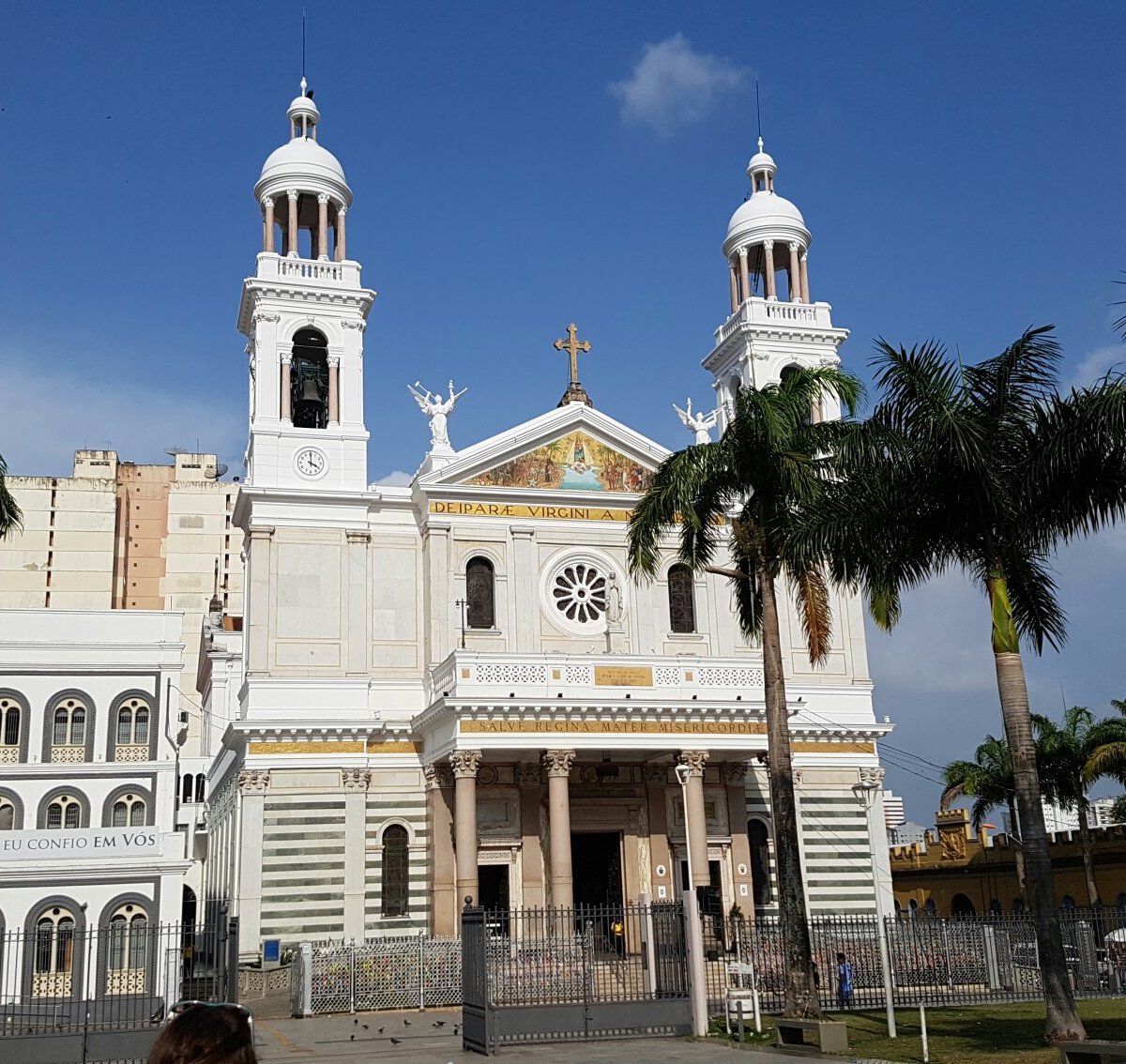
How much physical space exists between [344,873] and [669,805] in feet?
32.0

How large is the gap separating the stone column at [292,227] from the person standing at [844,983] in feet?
88.9

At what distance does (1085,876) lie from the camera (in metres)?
45.0

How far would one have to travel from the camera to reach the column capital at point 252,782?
3809 centimetres

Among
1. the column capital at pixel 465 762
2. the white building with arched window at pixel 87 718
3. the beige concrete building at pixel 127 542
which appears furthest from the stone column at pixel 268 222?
the beige concrete building at pixel 127 542

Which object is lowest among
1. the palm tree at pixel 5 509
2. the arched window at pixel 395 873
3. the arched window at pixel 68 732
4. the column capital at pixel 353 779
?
the arched window at pixel 395 873

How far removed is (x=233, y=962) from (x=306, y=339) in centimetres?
1898

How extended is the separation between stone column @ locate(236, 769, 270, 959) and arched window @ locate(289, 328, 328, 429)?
1111 centimetres

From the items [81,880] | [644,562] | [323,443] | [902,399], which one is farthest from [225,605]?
[902,399]

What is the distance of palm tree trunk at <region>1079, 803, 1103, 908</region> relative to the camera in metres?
43.5

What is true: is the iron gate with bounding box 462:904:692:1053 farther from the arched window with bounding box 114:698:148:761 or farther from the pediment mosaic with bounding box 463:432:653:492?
the arched window with bounding box 114:698:148:761

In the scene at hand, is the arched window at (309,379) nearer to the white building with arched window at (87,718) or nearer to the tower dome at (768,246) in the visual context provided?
the white building with arched window at (87,718)

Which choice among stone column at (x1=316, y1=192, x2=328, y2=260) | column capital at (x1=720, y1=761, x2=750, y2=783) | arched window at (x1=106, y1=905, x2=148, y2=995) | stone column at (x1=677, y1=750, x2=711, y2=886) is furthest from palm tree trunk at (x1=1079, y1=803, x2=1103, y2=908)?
stone column at (x1=316, y1=192, x2=328, y2=260)

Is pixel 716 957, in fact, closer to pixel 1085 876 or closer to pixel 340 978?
pixel 340 978

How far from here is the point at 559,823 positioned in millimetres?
35969
